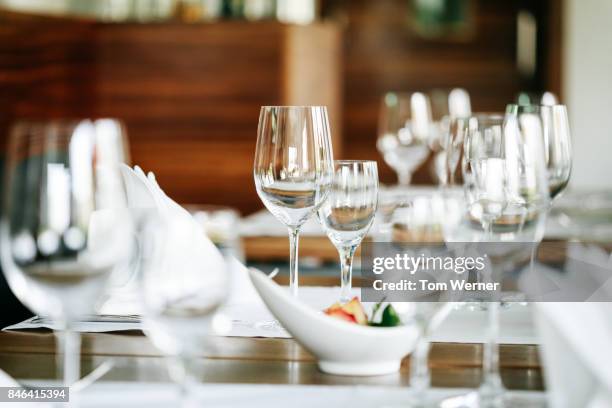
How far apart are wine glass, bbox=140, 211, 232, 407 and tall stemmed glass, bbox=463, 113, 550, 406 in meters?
0.24

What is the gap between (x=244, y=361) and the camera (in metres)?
0.94

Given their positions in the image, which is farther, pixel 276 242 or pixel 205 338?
pixel 276 242

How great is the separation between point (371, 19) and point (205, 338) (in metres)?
5.56

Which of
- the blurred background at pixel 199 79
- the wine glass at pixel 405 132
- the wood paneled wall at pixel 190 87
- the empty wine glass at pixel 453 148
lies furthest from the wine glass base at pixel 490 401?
the wood paneled wall at pixel 190 87

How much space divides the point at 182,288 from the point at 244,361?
289mm

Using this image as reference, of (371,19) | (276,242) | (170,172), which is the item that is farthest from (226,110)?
(276,242)

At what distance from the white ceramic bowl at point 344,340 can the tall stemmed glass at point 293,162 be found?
198 mm

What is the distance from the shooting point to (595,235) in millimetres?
1938

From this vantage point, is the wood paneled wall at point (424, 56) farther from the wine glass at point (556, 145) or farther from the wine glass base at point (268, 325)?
the wine glass base at point (268, 325)

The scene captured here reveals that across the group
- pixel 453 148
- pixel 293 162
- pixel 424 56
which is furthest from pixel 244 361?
pixel 424 56

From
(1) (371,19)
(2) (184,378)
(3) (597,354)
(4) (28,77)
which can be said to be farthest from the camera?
(1) (371,19)

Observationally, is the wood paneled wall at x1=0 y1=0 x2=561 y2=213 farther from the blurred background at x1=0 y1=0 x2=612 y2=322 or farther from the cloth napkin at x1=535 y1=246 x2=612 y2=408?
the cloth napkin at x1=535 y1=246 x2=612 y2=408

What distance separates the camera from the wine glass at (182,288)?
2.13ft

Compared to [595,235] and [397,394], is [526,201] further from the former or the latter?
[595,235]
